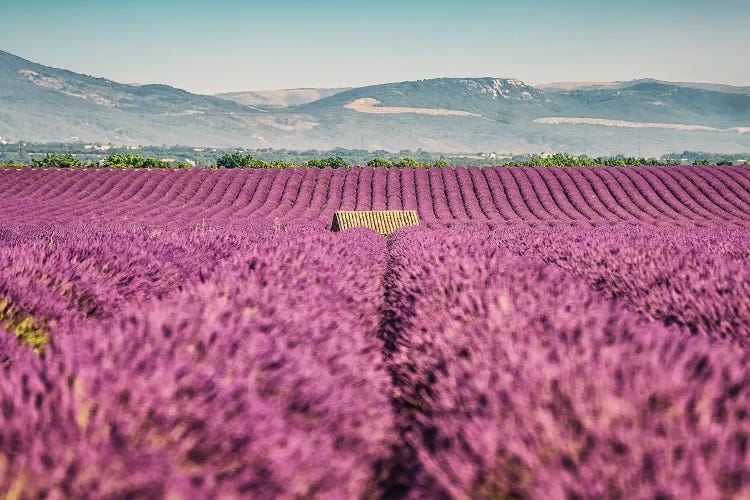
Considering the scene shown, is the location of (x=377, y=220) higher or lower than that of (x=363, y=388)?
lower

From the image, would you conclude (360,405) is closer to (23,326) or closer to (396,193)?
(23,326)

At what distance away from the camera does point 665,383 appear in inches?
106

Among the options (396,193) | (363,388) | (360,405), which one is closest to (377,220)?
(396,193)

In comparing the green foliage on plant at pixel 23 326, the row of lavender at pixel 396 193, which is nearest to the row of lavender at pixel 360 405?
the green foliage on plant at pixel 23 326

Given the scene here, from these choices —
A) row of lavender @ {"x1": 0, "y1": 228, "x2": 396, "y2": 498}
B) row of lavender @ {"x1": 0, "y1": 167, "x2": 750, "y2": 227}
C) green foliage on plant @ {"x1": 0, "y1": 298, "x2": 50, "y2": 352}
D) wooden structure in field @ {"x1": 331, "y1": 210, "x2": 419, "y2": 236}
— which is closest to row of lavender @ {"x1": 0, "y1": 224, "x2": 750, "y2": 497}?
row of lavender @ {"x1": 0, "y1": 228, "x2": 396, "y2": 498}

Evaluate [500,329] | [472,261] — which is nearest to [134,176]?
[472,261]

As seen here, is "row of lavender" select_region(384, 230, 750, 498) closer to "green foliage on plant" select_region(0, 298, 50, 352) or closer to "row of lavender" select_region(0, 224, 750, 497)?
"row of lavender" select_region(0, 224, 750, 497)

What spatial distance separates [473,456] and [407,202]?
39148mm

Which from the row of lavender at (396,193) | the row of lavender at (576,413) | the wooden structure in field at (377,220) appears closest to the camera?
the row of lavender at (576,413)

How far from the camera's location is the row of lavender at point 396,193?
37125mm

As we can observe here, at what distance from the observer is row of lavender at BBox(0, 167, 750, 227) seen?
3712 cm

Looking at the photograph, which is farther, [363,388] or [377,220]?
[377,220]

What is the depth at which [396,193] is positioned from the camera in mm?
42969

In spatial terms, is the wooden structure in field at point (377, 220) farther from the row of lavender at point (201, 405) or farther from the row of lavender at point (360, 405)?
the row of lavender at point (201, 405)
